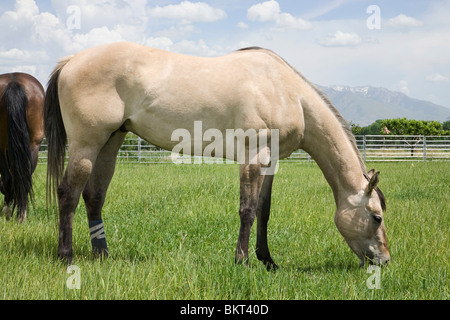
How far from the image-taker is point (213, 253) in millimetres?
3934

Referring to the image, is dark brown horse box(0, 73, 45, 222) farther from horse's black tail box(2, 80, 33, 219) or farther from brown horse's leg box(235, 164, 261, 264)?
brown horse's leg box(235, 164, 261, 264)

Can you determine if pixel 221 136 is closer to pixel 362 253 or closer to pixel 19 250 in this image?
pixel 362 253

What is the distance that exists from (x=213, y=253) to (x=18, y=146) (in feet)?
11.8

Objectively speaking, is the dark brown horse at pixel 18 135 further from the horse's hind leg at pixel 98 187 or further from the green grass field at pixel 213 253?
the horse's hind leg at pixel 98 187

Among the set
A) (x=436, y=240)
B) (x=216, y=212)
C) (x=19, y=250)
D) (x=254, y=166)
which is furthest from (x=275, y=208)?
(x=19, y=250)

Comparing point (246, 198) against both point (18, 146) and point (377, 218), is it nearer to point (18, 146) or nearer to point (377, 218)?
point (377, 218)

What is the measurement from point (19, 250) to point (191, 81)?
7.92ft

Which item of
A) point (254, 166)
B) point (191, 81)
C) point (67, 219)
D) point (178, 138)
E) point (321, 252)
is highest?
point (191, 81)

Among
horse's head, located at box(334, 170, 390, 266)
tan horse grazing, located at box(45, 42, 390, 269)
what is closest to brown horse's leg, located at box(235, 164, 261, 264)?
tan horse grazing, located at box(45, 42, 390, 269)

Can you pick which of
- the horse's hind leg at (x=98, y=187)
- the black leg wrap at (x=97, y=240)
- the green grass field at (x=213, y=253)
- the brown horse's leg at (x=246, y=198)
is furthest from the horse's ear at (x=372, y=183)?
the black leg wrap at (x=97, y=240)

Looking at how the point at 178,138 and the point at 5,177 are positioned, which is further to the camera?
the point at 5,177

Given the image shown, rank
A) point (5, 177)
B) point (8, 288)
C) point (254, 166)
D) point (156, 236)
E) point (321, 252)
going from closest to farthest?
point (8, 288) < point (254, 166) < point (321, 252) < point (156, 236) < point (5, 177)

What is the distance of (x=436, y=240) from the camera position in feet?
14.2

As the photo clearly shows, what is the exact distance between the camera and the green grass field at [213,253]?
2854mm
